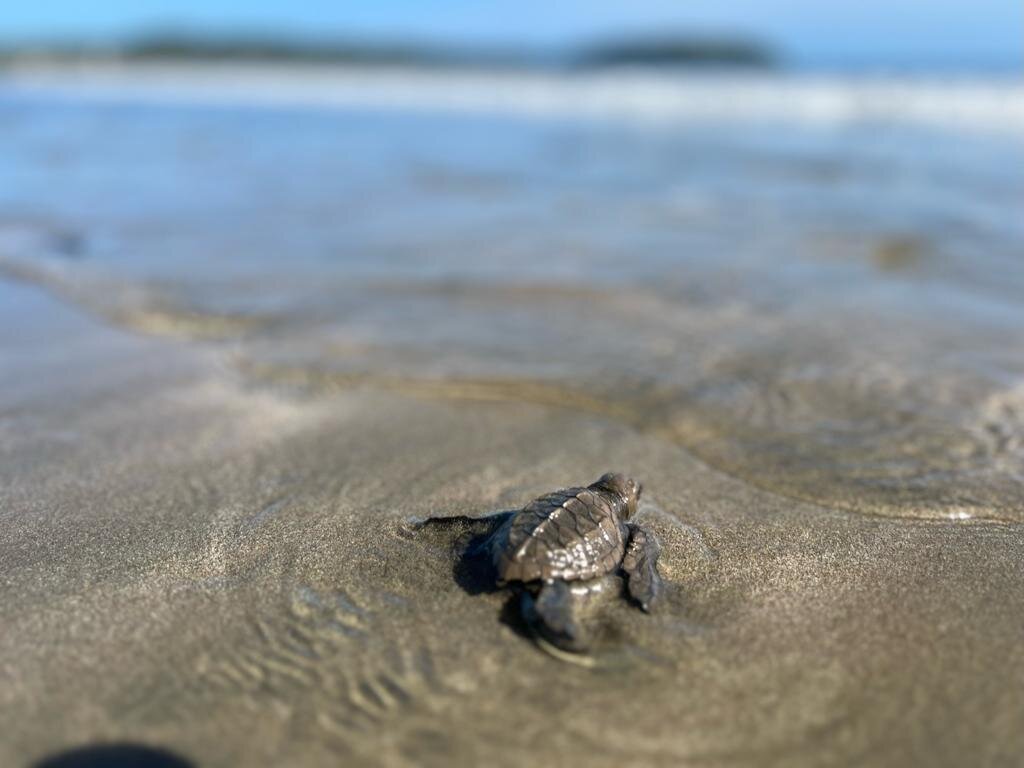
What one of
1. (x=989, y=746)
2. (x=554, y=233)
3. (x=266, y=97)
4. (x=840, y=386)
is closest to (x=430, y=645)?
(x=989, y=746)

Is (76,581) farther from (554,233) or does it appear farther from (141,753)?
(554,233)

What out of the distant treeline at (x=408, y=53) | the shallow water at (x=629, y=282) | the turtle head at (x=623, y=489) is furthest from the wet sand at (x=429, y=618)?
the distant treeline at (x=408, y=53)

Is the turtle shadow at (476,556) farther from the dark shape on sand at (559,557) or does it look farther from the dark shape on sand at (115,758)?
the dark shape on sand at (115,758)

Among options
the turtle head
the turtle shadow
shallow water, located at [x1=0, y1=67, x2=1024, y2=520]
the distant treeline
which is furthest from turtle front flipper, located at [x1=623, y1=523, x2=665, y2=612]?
the distant treeline

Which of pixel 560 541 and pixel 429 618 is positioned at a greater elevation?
pixel 560 541

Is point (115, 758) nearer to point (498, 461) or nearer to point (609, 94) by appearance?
point (498, 461)

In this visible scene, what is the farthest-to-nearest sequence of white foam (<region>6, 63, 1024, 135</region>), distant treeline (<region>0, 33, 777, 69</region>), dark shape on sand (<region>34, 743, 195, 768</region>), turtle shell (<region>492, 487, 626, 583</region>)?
distant treeline (<region>0, 33, 777, 69</region>) → white foam (<region>6, 63, 1024, 135</region>) → turtle shell (<region>492, 487, 626, 583</region>) → dark shape on sand (<region>34, 743, 195, 768</region>)

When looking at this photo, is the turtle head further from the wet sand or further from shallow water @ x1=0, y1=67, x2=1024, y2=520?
shallow water @ x1=0, y1=67, x2=1024, y2=520

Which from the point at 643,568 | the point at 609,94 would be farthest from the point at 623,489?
the point at 609,94
